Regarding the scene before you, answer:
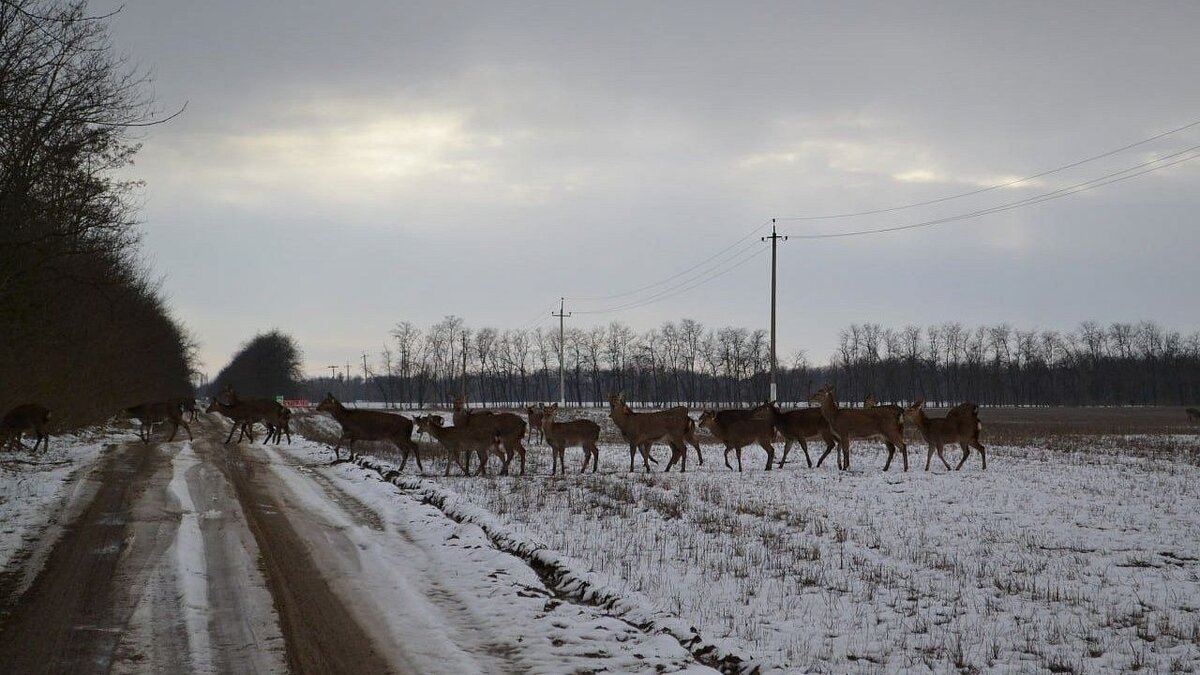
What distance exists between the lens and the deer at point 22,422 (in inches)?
909

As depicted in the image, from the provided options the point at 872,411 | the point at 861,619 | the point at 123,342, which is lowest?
the point at 861,619

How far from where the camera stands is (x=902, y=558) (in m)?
11.4

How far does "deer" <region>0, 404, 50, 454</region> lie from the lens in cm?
2309

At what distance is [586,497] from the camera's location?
16859 mm

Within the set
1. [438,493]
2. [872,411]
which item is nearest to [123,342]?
[438,493]

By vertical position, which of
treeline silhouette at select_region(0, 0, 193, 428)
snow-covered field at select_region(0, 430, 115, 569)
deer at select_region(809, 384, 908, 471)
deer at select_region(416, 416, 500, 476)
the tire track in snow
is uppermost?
treeline silhouette at select_region(0, 0, 193, 428)

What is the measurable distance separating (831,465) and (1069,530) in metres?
11.2

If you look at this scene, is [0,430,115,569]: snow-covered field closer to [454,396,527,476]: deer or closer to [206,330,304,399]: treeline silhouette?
[454,396,527,476]: deer

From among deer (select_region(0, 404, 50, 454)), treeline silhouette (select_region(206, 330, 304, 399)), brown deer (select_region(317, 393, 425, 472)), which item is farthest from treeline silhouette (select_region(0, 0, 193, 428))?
treeline silhouette (select_region(206, 330, 304, 399))

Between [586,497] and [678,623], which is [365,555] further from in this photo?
[586,497]

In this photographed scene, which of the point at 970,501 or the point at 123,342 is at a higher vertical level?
the point at 123,342

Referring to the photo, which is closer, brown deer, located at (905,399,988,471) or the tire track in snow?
the tire track in snow

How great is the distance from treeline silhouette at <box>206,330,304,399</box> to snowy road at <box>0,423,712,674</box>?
124333 millimetres

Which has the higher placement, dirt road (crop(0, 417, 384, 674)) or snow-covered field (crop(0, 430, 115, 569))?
snow-covered field (crop(0, 430, 115, 569))
